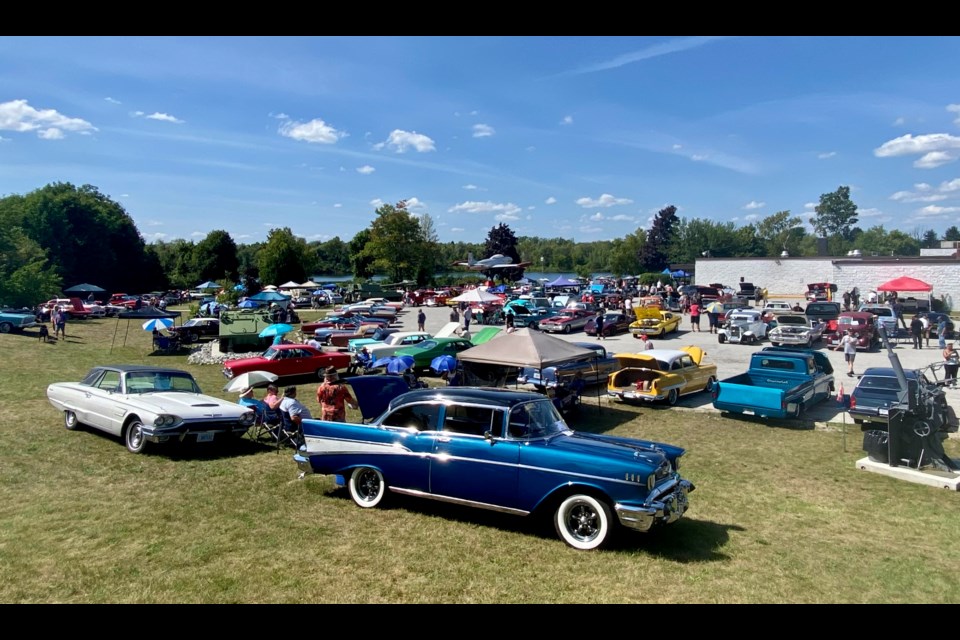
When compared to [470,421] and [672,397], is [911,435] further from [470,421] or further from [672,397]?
[470,421]

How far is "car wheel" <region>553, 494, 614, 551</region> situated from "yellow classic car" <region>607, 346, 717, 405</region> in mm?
9218

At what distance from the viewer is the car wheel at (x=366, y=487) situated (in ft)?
26.3

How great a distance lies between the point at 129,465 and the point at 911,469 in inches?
491

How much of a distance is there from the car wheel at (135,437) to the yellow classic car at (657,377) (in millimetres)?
10817

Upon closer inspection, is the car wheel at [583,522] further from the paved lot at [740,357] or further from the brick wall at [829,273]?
the brick wall at [829,273]

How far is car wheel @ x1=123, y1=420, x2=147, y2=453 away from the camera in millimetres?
10430

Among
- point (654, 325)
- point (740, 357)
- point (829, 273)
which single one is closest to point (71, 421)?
point (740, 357)

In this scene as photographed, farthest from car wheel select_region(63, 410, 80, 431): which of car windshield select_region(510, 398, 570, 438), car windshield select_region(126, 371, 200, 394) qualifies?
car windshield select_region(510, 398, 570, 438)

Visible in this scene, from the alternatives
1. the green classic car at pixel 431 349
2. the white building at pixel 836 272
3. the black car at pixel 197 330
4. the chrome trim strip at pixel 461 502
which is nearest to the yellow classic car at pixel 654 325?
the green classic car at pixel 431 349

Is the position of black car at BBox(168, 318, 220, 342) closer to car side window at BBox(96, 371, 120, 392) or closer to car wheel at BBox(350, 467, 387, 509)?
car side window at BBox(96, 371, 120, 392)

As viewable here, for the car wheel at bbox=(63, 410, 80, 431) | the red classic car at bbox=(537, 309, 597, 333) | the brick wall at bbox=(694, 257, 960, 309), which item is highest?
the brick wall at bbox=(694, 257, 960, 309)
